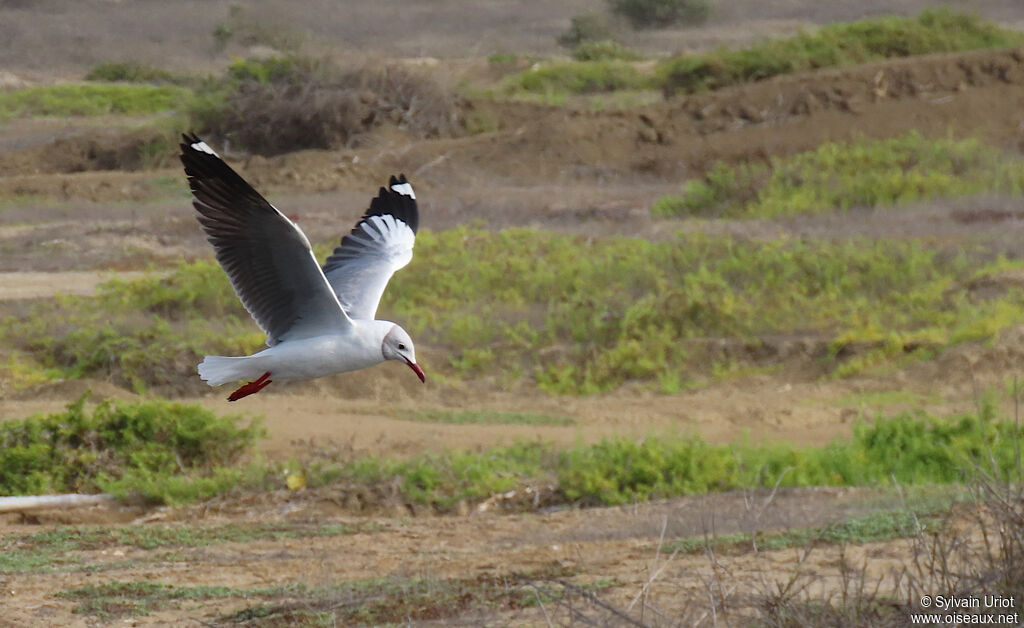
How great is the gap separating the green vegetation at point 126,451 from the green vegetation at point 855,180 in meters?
10.3

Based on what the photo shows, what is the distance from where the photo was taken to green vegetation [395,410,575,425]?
36.7 ft

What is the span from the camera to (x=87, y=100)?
32.6 m

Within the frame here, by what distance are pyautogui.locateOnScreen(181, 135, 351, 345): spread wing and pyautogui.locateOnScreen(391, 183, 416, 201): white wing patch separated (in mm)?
1849

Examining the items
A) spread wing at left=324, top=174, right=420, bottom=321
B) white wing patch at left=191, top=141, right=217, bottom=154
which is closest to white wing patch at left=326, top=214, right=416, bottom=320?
spread wing at left=324, top=174, right=420, bottom=321

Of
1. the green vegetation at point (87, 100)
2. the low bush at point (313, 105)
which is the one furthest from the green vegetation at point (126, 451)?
the green vegetation at point (87, 100)

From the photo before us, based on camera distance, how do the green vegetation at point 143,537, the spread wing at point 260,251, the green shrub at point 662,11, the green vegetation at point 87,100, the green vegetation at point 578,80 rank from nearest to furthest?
1. the spread wing at point 260,251
2. the green vegetation at point 143,537
3. the green vegetation at point 87,100
4. the green vegetation at point 578,80
5. the green shrub at point 662,11

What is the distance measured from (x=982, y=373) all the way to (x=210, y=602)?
722 centimetres

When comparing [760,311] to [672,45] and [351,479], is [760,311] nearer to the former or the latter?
[351,479]

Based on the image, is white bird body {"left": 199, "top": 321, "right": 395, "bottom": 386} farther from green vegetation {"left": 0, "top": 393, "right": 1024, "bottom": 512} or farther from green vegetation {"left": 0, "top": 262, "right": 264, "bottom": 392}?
green vegetation {"left": 0, "top": 262, "right": 264, "bottom": 392}

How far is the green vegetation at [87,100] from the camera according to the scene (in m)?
32.0

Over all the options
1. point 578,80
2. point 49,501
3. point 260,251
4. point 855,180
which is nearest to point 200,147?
point 260,251

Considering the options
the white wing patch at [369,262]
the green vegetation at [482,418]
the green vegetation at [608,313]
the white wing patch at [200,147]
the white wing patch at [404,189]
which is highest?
the white wing patch at [200,147]

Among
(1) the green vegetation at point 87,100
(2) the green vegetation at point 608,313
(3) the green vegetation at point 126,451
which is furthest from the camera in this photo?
(1) the green vegetation at point 87,100
